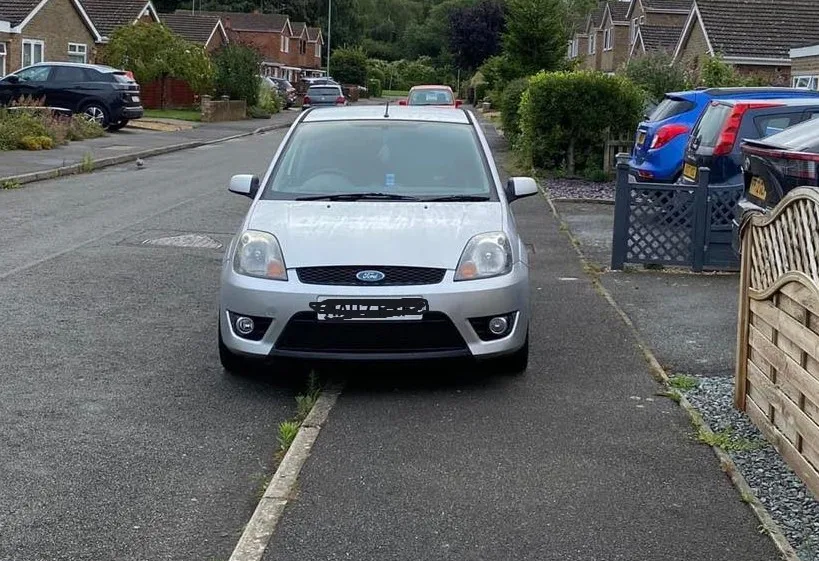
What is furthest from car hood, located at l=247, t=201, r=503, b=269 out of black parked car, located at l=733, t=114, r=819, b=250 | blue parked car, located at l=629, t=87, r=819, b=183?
blue parked car, located at l=629, t=87, r=819, b=183

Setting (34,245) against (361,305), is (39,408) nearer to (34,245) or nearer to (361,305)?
(361,305)

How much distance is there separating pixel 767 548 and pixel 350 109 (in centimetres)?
519

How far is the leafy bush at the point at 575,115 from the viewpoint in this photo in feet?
65.5

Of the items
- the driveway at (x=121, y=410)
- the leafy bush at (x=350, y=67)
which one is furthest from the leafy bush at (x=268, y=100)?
the leafy bush at (x=350, y=67)

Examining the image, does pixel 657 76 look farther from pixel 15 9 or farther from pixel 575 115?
pixel 15 9

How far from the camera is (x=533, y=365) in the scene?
7309 mm

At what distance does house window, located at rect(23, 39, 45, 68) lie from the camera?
3941 cm

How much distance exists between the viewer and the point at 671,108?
15.8 metres

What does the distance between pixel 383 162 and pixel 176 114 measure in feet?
127

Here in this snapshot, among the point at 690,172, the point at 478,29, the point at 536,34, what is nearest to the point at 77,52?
the point at 536,34

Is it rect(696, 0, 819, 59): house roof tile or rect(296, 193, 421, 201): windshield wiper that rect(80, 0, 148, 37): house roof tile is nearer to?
rect(696, 0, 819, 59): house roof tile

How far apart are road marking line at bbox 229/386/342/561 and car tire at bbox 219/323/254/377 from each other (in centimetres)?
69

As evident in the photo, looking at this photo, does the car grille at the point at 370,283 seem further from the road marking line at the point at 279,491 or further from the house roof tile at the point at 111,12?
the house roof tile at the point at 111,12

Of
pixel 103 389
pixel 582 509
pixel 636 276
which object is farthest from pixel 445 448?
pixel 636 276
